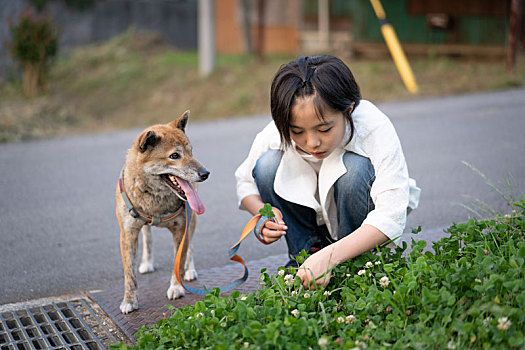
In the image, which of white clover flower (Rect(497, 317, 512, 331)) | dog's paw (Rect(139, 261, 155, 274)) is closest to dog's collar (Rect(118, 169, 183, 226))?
dog's paw (Rect(139, 261, 155, 274))

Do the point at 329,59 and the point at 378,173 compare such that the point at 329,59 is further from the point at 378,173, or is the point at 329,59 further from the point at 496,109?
the point at 496,109

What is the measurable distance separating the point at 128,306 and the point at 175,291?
0.30 metres

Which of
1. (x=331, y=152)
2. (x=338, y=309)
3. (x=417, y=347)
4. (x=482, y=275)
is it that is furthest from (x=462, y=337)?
(x=331, y=152)

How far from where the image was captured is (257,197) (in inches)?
125

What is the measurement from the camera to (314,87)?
104 inches

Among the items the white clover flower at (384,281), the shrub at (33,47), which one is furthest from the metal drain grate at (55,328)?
the shrub at (33,47)

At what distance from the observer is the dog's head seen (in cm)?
325

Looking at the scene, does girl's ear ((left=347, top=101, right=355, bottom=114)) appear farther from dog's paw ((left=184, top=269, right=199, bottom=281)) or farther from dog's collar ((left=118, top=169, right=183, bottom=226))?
dog's paw ((left=184, top=269, right=199, bottom=281))

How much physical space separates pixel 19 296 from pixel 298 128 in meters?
2.15

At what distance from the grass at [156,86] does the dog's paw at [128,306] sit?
7.00 metres

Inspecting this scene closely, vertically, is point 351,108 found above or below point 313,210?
above

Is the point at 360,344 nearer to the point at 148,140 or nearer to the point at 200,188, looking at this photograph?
the point at 148,140

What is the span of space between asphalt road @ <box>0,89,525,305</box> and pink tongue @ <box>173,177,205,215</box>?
0.86 metres

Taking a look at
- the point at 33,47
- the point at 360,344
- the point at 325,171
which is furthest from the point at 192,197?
the point at 33,47
